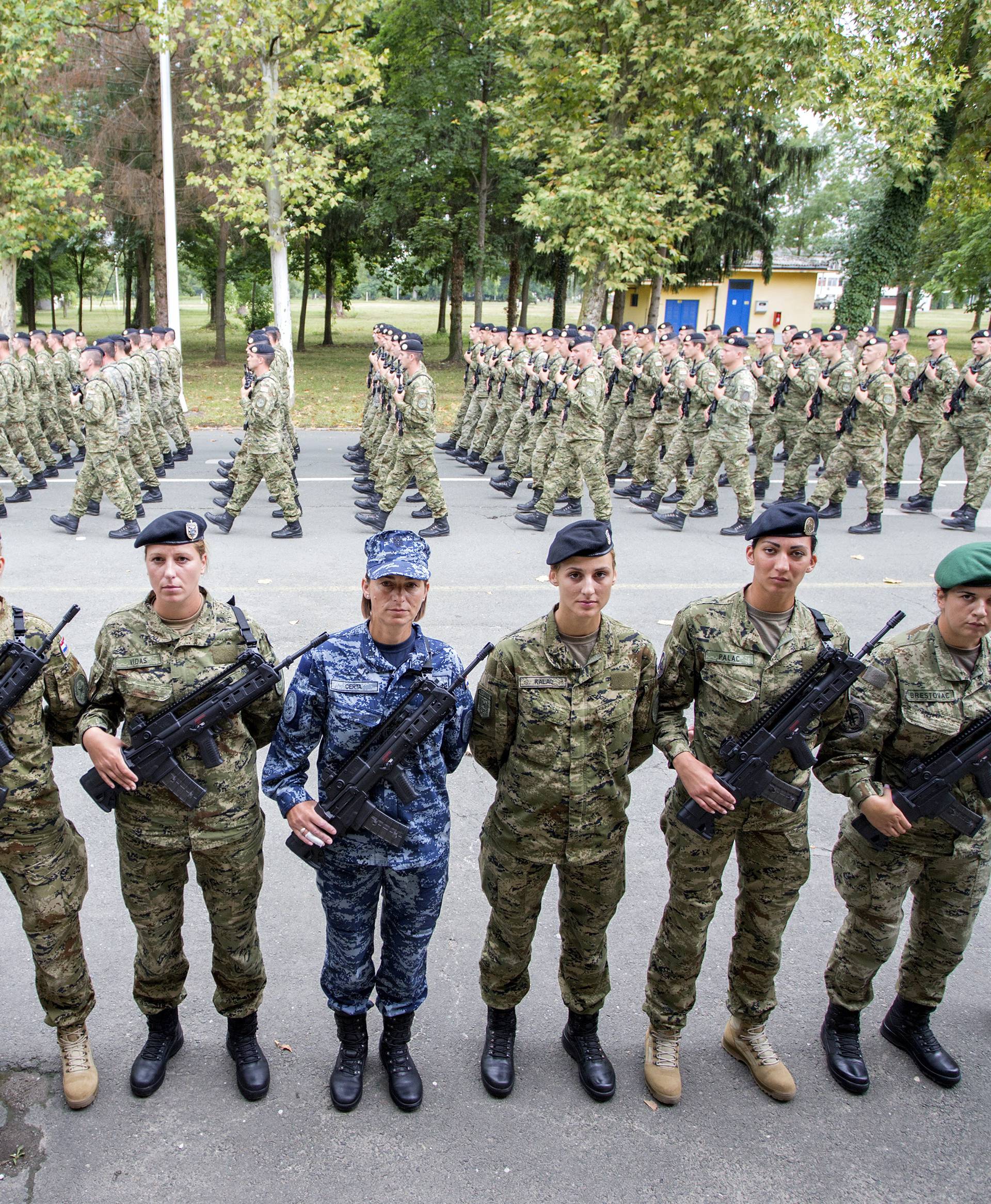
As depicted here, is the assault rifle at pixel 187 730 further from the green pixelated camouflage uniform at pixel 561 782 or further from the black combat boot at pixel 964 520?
the black combat boot at pixel 964 520

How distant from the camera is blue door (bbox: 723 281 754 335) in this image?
39500 millimetres

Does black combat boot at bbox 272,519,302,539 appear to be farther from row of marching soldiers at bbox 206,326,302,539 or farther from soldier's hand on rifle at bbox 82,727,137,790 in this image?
soldier's hand on rifle at bbox 82,727,137,790

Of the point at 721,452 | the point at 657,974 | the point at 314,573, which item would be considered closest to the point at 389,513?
the point at 314,573

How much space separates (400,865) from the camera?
3.04 meters

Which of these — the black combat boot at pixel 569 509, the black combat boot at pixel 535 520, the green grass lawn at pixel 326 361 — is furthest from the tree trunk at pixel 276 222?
the black combat boot at pixel 535 520

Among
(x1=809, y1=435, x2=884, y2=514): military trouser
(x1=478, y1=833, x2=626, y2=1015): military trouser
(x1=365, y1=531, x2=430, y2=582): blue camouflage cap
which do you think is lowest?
(x1=478, y1=833, x2=626, y2=1015): military trouser

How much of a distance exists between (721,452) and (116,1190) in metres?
9.32

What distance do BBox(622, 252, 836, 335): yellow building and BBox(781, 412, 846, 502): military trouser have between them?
28372mm

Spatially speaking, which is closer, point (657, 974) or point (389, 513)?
point (657, 974)

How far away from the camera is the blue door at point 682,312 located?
39.0 meters

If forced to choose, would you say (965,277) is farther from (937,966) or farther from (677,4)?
(937,966)

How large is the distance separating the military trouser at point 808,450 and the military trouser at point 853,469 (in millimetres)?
493

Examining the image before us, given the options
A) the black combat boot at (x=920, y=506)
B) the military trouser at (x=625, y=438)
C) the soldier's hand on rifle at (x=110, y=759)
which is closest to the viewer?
the soldier's hand on rifle at (x=110, y=759)

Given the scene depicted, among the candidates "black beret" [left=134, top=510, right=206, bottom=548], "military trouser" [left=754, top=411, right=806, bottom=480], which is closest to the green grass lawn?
"military trouser" [left=754, top=411, right=806, bottom=480]
